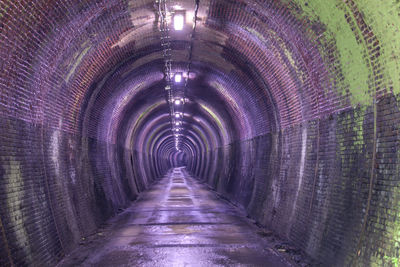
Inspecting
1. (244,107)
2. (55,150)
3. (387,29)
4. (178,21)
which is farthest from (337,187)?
(244,107)

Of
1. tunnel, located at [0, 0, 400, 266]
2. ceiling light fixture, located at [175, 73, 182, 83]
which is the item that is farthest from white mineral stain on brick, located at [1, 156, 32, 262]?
ceiling light fixture, located at [175, 73, 182, 83]

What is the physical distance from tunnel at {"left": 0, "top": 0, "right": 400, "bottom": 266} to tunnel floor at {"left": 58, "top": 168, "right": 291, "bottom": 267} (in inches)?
10.4

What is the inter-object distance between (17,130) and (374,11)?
5.64 metres

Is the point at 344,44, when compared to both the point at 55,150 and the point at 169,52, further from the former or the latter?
the point at 169,52

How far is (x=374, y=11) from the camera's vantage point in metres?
5.07

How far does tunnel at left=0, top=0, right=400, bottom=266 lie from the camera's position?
5449mm

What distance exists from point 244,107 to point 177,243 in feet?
24.4

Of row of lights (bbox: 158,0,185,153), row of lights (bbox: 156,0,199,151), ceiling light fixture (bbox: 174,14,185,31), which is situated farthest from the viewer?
ceiling light fixture (bbox: 174,14,185,31)

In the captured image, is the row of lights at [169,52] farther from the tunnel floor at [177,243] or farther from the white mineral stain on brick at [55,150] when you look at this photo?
the tunnel floor at [177,243]

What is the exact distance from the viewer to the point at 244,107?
48.4ft

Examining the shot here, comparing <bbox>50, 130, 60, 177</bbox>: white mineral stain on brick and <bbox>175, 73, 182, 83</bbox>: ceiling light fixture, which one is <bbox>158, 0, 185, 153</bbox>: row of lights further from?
<bbox>50, 130, 60, 177</bbox>: white mineral stain on brick

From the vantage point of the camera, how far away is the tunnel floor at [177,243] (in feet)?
23.2

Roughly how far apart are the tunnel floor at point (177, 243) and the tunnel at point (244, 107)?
27 centimetres

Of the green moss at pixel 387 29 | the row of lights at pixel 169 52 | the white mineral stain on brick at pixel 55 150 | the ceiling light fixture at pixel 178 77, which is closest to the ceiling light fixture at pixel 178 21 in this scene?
the row of lights at pixel 169 52
